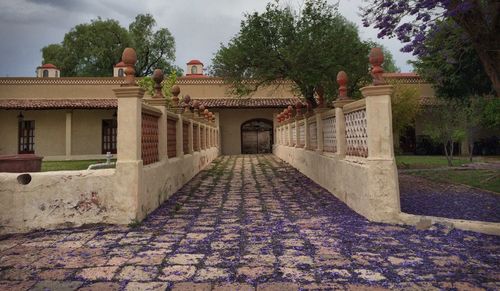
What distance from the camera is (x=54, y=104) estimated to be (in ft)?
65.4

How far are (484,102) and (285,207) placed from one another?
13312 millimetres

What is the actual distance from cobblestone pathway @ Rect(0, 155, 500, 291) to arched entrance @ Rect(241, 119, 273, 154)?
1775 cm

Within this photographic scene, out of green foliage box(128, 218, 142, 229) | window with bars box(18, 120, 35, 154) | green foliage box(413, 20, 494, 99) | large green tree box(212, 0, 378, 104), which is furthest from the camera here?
window with bars box(18, 120, 35, 154)

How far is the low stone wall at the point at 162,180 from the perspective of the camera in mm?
4633

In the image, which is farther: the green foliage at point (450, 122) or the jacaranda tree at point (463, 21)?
the green foliage at point (450, 122)

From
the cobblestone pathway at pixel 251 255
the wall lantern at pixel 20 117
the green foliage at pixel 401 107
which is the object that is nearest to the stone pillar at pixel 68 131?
the wall lantern at pixel 20 117

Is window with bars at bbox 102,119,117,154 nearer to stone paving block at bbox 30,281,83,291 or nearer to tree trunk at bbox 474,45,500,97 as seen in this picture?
stone paving block at bbox 30,281,83,291

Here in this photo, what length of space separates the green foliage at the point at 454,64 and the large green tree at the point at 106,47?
76.2 feet

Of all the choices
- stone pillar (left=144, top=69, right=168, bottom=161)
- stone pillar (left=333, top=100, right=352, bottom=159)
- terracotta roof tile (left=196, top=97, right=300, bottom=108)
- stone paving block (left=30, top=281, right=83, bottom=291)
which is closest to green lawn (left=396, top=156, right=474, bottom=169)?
terracotta roof tile (left=196, top=97, right=300, bottom=108)

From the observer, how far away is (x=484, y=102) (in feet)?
46.7

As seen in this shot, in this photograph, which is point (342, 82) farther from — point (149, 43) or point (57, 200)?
point (149, 43)

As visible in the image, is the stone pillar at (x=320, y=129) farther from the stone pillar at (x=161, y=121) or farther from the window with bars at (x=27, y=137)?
the window with bars at (x=27, y=137)

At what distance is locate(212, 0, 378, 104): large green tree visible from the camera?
8609mm

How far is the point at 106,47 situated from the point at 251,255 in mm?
30524
